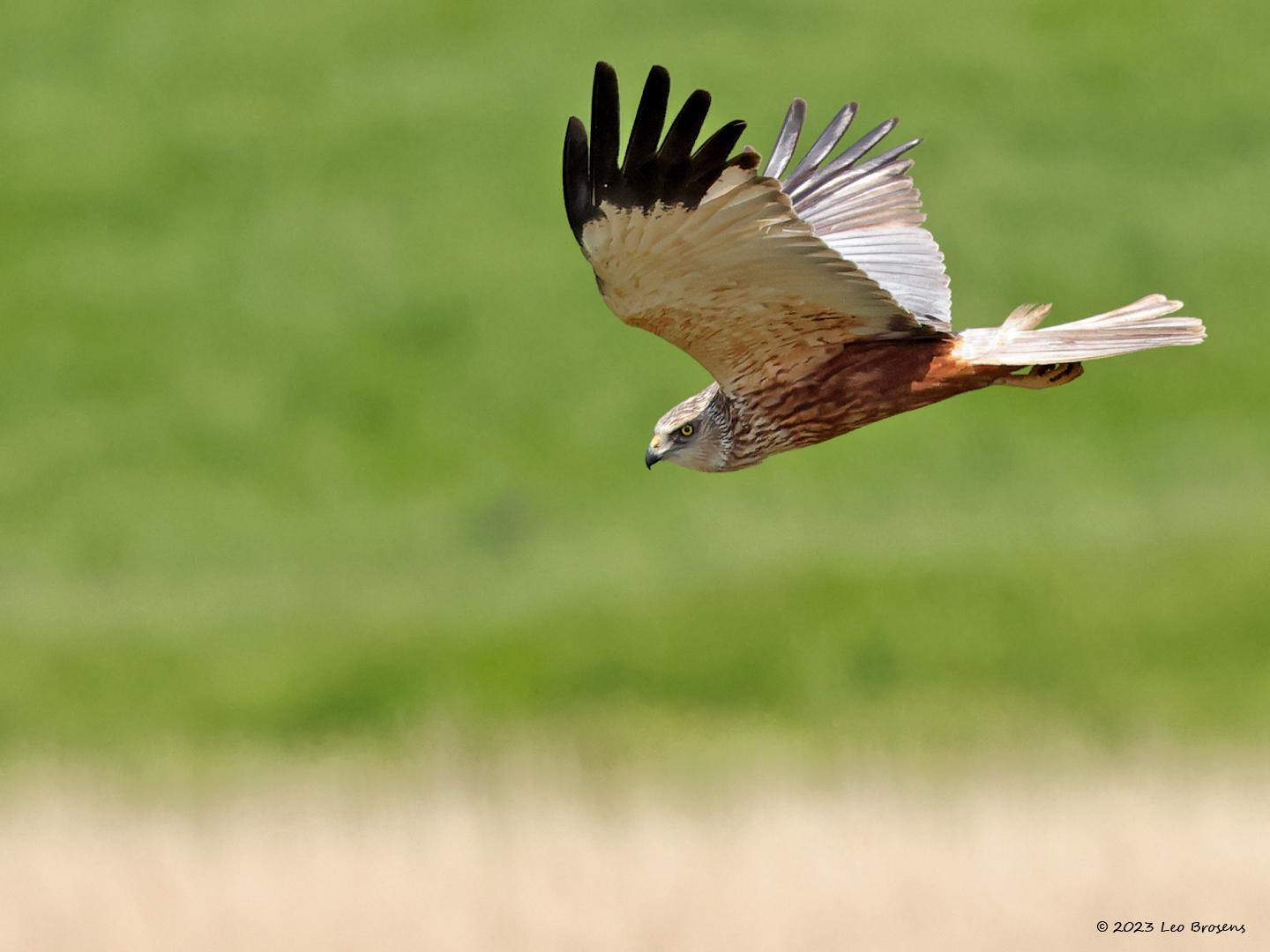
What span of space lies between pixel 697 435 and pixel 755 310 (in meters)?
0.47

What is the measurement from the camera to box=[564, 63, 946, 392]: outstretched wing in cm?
457

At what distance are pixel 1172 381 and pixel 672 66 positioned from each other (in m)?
5.70

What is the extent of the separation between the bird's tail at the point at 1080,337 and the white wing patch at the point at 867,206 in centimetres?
54

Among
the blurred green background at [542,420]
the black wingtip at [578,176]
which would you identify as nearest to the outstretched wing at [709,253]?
the black wingtip at [578,176]

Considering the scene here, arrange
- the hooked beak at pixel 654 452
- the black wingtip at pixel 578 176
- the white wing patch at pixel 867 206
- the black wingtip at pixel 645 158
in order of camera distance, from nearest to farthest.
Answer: the black wingtip at pixel 645 158 → the black wingtip at pixel 578 176 → the hooked beak at pixel 654 452 → the white wing patch at pixel 867 206

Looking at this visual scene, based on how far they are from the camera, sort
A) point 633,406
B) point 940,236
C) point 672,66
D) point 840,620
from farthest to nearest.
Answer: point 672,66 < point 940,236 < point 633,406 < point 840,620

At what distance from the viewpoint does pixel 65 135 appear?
779 inches

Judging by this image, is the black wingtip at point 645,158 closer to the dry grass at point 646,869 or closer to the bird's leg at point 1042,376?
the bird's leg at point 1042,376

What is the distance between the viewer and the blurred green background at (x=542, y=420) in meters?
14.0

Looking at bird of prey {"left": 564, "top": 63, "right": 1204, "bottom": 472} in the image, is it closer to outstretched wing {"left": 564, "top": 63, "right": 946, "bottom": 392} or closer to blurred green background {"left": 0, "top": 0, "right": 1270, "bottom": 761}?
outstretched wing {"left": 564, "top": 63, "right": 946, "bottom": 392}

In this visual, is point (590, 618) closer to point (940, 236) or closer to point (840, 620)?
point (840, 620)

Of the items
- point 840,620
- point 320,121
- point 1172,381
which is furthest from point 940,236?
point 320,121

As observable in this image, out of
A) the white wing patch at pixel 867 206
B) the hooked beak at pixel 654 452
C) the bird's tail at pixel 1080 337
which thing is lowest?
the hooked beak at pixel 654 452

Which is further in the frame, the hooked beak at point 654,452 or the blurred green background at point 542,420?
the blurred green background at point 542,420
